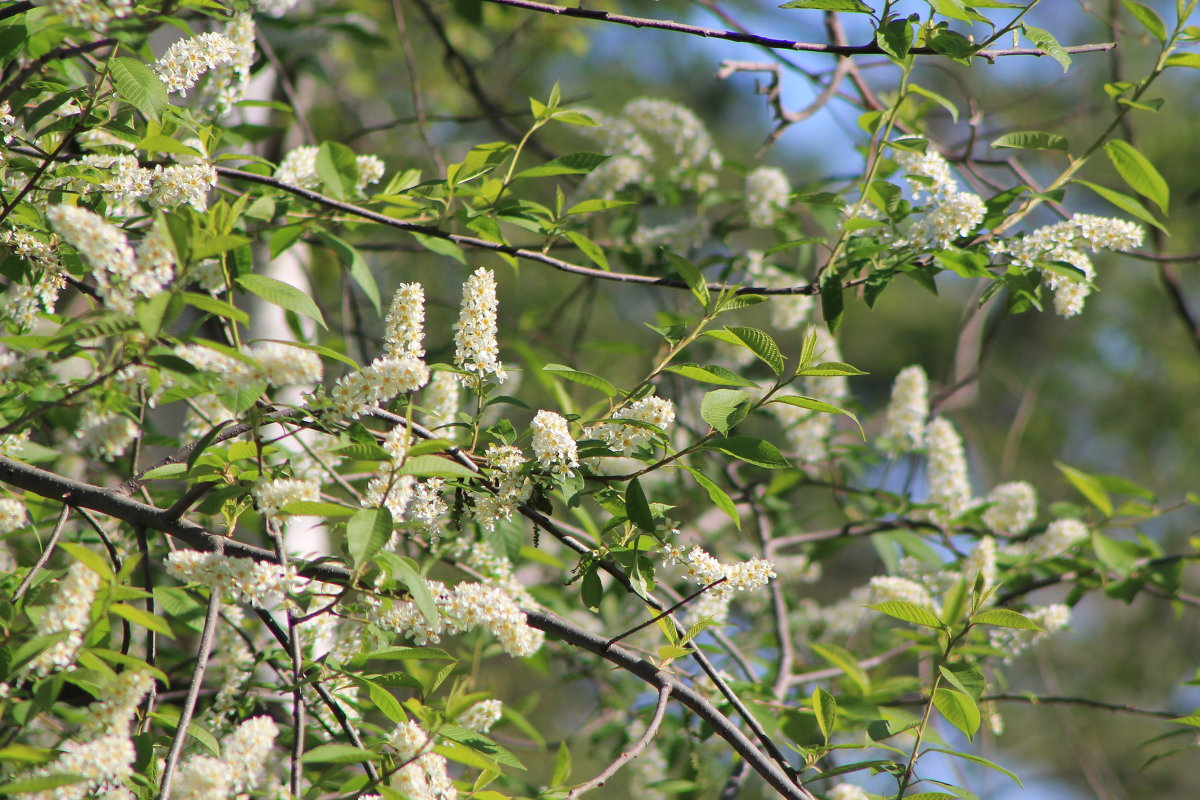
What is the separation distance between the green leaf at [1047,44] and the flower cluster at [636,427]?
88 centimetres

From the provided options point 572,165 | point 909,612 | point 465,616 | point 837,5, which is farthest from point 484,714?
point 837,5

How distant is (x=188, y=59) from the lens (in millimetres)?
1559

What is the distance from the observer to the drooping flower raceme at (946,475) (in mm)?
2719

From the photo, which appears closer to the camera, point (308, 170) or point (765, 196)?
point (308, 170)

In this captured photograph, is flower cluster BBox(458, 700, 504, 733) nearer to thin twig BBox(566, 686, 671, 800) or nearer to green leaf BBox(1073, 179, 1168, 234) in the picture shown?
thin twig BBox(566, 686, 671, 800)

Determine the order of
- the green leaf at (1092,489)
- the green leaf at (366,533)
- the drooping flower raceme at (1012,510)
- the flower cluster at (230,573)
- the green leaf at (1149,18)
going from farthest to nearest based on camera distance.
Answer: the drooping flower raceme at (1012,510) → the green leaf at (1092,489) → the green leaf at (1149,18) → the flower cluster at (230,573) → the green leaf at (366,533)

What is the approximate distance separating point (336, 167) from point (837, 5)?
0.89m

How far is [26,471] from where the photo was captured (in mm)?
1325

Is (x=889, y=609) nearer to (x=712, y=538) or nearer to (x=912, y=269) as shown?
(x=912, y=269)

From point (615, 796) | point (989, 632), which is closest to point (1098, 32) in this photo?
point (989, 632)

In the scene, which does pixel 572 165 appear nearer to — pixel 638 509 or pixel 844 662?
pixel 638 509

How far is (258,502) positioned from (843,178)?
2106mm

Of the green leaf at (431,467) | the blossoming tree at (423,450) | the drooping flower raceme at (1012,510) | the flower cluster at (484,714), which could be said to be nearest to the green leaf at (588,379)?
the blossoming tree at (423,450)

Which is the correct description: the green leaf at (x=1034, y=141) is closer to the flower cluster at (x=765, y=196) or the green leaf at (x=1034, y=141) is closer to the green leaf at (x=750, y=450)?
the green leaf at (x=750, y=450)
